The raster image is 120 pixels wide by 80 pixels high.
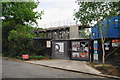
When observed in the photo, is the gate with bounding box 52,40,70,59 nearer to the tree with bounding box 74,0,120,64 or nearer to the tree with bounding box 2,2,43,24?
the tree with bounding box 74,0,120,64

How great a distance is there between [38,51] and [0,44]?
31.0 feet

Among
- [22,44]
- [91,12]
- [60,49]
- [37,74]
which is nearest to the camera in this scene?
[37,74]

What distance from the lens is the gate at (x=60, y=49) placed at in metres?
19.8

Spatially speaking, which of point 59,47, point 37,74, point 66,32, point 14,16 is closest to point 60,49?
point 59,47

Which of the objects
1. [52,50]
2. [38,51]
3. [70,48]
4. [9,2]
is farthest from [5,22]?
[70,48]

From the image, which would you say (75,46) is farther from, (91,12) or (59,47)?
(91,12)

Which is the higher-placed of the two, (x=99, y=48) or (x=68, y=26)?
(x=68, y=26)

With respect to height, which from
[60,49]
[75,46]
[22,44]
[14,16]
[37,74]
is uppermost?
[14,16]

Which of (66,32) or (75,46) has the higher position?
(66,32)

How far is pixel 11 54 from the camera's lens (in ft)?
74.0

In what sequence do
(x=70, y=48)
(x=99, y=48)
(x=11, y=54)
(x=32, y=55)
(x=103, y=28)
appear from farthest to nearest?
1. (x=11, y=54)
2. (x=32, y=55)
3. (x=70, y=48)
4. (x=99, y=48)
5. (x=103, y=28)

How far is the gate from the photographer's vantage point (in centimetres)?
1981

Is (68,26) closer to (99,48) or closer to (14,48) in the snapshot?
(14,48)

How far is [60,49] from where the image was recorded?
20.5 m
